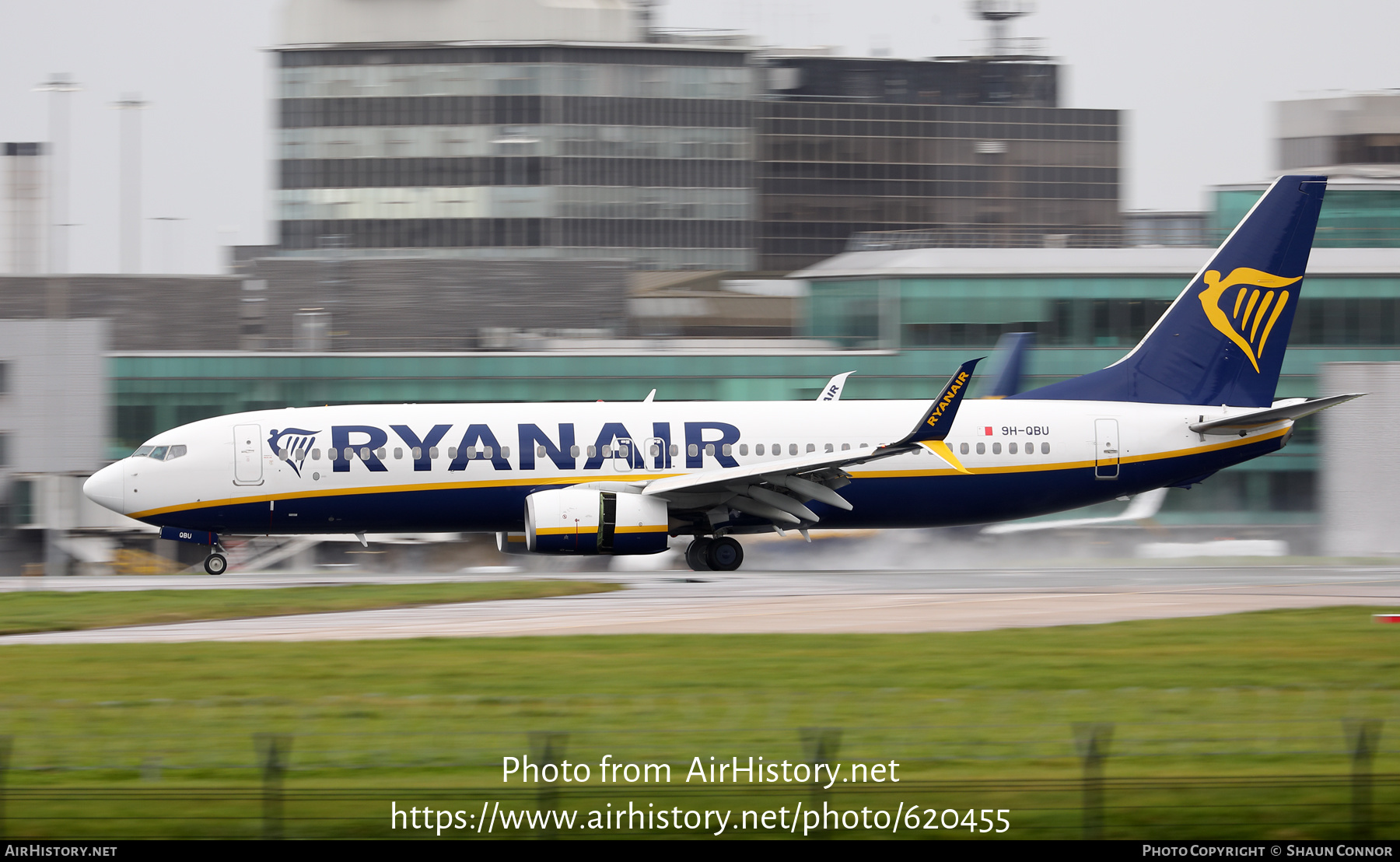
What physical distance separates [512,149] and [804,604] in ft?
325

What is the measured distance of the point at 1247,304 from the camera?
108 feet

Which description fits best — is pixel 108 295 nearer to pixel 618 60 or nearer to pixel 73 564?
pixel 73 564

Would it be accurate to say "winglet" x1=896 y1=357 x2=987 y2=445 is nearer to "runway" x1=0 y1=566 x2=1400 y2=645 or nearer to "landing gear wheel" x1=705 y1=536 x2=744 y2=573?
"runway" x1=0 y1=566 x2=1400 y2=645

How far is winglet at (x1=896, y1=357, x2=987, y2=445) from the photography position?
28.0 metres

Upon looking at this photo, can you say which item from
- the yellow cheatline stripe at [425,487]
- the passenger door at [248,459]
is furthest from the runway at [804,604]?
the passenger door at [248,459]

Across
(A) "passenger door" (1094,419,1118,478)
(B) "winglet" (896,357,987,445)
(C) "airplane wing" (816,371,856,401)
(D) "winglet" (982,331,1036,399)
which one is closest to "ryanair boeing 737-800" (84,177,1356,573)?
(A) "passenger door" (1094,419,1118,478)

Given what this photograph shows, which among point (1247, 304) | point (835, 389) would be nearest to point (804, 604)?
→ point (835, 389)

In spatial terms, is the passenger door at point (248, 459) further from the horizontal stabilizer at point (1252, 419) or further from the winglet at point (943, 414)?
the horizontal stabilizer at point (1252, 419)

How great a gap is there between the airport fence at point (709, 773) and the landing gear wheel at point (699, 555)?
17377mm

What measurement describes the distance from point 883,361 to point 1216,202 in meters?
17.5

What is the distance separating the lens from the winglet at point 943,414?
2797cm

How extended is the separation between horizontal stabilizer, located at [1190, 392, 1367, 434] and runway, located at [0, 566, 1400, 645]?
3075 millimetres

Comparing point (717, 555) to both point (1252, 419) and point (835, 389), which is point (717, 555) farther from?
point (1252, 419)
